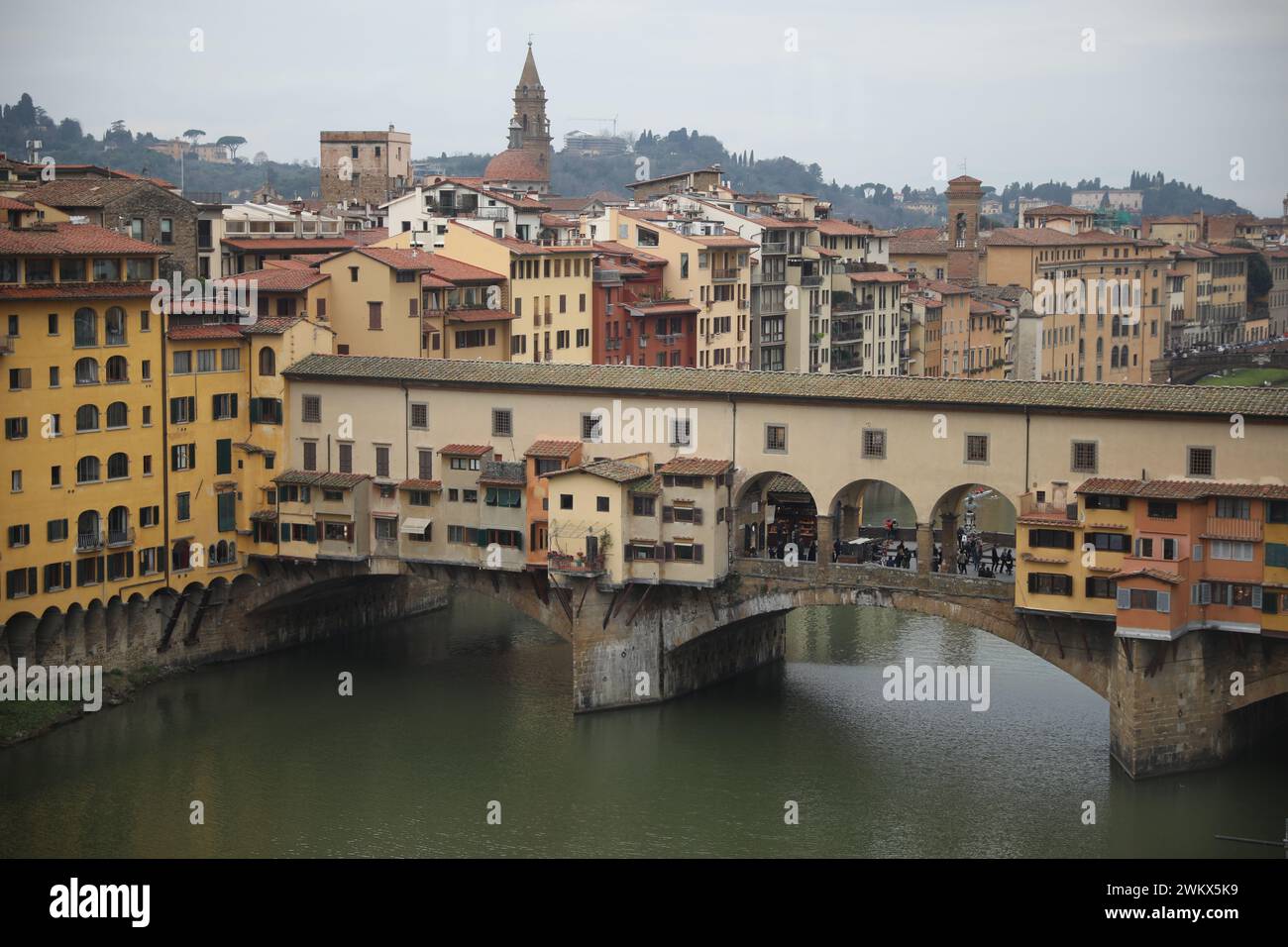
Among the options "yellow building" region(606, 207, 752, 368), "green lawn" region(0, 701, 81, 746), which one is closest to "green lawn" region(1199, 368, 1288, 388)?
"yellow building" region(606, 207, 752, 368)

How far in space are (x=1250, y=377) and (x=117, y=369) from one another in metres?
78.1

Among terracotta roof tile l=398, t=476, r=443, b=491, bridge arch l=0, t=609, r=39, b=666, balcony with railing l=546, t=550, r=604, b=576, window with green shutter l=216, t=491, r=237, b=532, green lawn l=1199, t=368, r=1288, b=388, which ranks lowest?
bridge arch l=0, t=609, r=39, b=666

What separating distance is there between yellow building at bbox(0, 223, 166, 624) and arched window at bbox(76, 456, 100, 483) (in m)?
0.03

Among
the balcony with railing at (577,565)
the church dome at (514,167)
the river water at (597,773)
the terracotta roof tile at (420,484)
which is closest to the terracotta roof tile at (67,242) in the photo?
the terracotta roof tile at (420,484)

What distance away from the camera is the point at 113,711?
47344 millimetres

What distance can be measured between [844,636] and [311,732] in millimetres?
16423

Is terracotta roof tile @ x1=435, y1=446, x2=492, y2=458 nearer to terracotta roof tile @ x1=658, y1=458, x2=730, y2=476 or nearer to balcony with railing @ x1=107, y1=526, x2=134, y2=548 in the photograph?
terracotta roof tile @ x1=658, y1=458, x2=730, y2=476

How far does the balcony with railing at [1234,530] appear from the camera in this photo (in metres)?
40.4

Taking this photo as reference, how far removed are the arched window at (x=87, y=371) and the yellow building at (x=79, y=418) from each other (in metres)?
0.03

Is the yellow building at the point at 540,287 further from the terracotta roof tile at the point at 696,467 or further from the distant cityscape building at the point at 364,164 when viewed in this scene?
the distant cityscape building at the point at 364,164

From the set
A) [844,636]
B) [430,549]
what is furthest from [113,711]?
[844,636]

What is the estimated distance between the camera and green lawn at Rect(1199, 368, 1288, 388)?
4279 inches

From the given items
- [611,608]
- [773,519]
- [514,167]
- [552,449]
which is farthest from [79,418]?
[514,167]
